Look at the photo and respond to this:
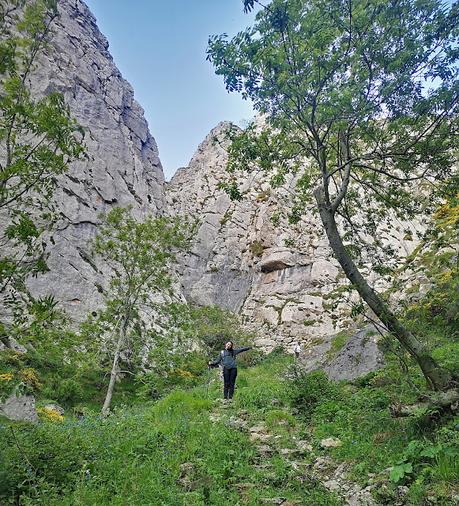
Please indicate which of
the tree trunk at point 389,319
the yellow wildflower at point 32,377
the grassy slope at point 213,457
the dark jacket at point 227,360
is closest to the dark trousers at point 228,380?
the dark jacket at point 227,360

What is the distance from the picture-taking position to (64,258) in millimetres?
30656

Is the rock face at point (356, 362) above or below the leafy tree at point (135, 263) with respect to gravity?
below

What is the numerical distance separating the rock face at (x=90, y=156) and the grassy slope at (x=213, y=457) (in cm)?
2174

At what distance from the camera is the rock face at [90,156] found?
98.8 feet

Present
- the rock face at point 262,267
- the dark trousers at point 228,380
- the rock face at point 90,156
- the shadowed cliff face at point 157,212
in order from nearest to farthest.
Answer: the dark trousers at point 228,380 < the rock face at point 90,156 < the shadowed cliff face at point 157,212 < the rock face at point 262,267

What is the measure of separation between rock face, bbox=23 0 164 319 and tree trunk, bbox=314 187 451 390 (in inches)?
854

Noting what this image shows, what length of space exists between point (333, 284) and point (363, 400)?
30.0 m

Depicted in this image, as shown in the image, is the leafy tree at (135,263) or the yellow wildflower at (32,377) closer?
Result: the yellow wildflower at (32,377)

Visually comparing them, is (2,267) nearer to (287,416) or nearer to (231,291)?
(287,416)

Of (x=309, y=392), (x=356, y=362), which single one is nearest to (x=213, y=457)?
(x=309, y=392)

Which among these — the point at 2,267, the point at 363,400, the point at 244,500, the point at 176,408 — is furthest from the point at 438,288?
the point at 2,267

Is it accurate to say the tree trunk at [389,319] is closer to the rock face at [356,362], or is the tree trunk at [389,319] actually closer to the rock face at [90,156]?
the rock face at [356,362]

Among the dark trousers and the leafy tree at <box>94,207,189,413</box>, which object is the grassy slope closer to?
the dark trousers

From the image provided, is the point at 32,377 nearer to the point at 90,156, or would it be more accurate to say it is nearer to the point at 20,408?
the point at 20,408
